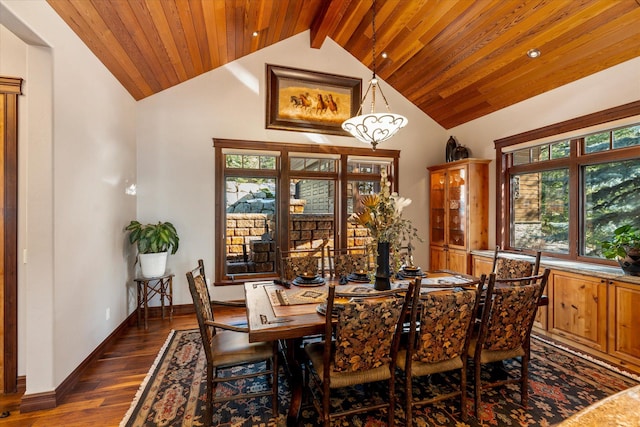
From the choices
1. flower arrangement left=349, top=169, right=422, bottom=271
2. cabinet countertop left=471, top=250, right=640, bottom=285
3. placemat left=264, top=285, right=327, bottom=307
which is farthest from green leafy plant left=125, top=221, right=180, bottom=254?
cabinet countertop left=471, top=250, right=640, bottom=285

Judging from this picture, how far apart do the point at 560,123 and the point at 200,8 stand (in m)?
4.35

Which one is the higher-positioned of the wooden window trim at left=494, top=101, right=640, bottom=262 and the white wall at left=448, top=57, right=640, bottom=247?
the white wall at left=448, top=57, right=640, bottom=247

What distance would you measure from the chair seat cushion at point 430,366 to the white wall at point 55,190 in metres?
2.61

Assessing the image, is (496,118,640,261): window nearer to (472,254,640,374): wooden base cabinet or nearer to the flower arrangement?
(472,254,640,374): wooden base cabinet

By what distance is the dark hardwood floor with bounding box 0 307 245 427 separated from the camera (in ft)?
6.75

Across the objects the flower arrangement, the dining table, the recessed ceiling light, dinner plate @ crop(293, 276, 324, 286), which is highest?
the recessed ceiling light

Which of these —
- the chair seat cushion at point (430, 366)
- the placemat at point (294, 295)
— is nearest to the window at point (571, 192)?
the chair seat cushion at point (430, 366)

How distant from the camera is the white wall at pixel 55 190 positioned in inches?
85.5

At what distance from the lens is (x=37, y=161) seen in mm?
2186

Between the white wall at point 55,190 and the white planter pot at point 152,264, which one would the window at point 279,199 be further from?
the white wall at point 55,190

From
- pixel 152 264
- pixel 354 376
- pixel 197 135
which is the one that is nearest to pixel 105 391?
pixel 152 264

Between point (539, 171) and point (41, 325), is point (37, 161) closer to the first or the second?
point (41, 325)

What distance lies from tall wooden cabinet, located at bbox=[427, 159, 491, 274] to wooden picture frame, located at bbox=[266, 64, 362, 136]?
1.94 metres

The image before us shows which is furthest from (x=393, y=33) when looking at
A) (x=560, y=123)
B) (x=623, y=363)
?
(x=623, y=363)
